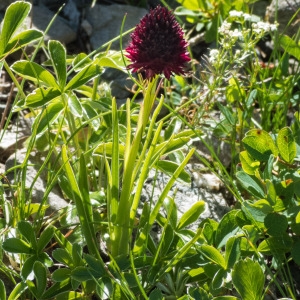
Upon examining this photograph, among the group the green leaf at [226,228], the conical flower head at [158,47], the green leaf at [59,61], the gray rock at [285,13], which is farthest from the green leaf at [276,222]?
the gray rock at [285,13]

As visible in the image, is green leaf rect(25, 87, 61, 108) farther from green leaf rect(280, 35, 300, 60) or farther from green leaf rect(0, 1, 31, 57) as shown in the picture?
green leaf rect(280, 35, 300, 60)

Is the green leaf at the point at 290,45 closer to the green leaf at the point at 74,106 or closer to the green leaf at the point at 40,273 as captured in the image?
the green leaf at the point at 74,106

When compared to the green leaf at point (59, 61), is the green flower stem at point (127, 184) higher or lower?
lower

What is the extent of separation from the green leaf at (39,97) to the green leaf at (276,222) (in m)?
0.74

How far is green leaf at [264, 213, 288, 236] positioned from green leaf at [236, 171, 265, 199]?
86mm

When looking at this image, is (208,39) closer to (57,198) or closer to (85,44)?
(85,44)

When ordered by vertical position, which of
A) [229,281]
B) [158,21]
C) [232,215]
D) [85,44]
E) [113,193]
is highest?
[158,21]

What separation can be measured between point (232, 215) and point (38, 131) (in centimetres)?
65

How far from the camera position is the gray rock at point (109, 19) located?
11.0 ft

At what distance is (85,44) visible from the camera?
3.33 meters

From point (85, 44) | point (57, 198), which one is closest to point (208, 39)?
point (85, 44)

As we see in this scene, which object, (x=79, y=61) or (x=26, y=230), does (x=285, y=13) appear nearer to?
(x=79, y=61)

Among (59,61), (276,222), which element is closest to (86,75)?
(59,61)

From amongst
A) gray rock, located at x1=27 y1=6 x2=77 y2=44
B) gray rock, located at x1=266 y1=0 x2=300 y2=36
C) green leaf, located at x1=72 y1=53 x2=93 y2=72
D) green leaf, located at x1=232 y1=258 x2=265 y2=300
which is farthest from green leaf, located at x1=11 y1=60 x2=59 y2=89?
gray rock, located at x1=266 y1=0 x2=300 y2=36
